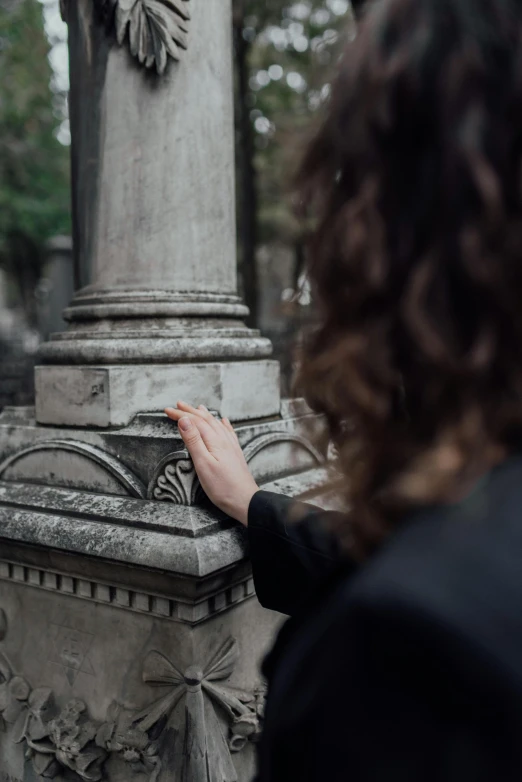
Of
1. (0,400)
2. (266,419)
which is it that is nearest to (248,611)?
(266,419)

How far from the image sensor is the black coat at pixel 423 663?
70cm

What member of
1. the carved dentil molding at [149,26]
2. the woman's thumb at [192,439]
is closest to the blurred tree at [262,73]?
the carved dentil molding at [149,26]

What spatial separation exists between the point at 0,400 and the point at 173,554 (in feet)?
29.6

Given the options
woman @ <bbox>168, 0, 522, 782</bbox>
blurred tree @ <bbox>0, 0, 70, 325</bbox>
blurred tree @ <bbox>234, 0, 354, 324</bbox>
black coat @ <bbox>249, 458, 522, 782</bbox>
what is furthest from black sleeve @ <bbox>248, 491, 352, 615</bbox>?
blurred tree @ <bbox>0, 0, 70, 325</bbox>

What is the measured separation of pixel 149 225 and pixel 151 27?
659 mm

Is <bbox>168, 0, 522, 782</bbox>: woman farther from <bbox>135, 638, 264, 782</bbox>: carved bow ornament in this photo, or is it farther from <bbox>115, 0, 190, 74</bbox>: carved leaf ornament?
<bbox>115, 0, 190, 74</bbox>: carved leaf ornament

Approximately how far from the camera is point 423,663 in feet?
2.36

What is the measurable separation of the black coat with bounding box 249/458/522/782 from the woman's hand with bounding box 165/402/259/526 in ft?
3.76

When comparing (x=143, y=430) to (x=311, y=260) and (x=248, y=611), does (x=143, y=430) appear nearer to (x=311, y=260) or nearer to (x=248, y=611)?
(x=248, y=611)

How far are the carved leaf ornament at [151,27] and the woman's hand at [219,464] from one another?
126 centimetres

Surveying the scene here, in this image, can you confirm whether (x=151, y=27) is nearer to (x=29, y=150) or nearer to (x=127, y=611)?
(x=127, y=611)

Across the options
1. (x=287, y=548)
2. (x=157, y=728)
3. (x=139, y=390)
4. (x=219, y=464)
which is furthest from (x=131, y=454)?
(x=157, y=728)

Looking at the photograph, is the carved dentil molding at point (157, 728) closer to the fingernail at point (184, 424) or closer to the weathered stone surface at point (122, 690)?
the weathered stone surface at point (122, 690)

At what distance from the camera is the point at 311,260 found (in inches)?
40.6
